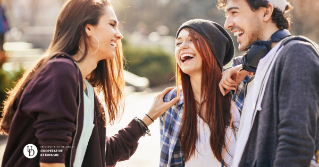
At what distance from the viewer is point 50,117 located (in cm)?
181

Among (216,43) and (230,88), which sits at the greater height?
(216,43)

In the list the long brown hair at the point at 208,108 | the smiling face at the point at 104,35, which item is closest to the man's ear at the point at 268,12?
the long brown hair at the point at 208,108

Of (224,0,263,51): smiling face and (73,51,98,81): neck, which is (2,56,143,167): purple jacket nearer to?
(73,51,98,81): neck

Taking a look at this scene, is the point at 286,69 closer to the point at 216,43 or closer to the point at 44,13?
the point at 216,43

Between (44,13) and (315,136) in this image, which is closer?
(315,136)

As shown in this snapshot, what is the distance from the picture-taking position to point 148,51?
53.1 feet

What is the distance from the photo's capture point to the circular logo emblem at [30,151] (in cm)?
195

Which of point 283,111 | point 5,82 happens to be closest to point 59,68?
point 283,111

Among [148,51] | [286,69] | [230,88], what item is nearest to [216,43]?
[230,88]

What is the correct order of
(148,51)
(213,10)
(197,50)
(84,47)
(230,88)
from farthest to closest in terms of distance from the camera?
(213,10)
(148,51)
(197,50)
(230,88)
(84,47)

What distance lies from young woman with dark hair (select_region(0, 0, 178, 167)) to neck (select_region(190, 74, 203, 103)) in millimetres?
749

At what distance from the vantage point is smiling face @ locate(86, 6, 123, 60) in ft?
7.75

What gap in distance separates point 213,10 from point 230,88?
28.5 metres

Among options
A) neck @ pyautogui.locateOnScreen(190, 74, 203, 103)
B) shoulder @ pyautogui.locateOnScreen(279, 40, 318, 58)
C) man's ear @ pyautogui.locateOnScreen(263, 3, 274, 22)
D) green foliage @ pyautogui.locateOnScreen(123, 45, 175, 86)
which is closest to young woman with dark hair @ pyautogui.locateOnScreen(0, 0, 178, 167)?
neck @ pyautogui.locateOnScreen(190, 74, 203, 103)
